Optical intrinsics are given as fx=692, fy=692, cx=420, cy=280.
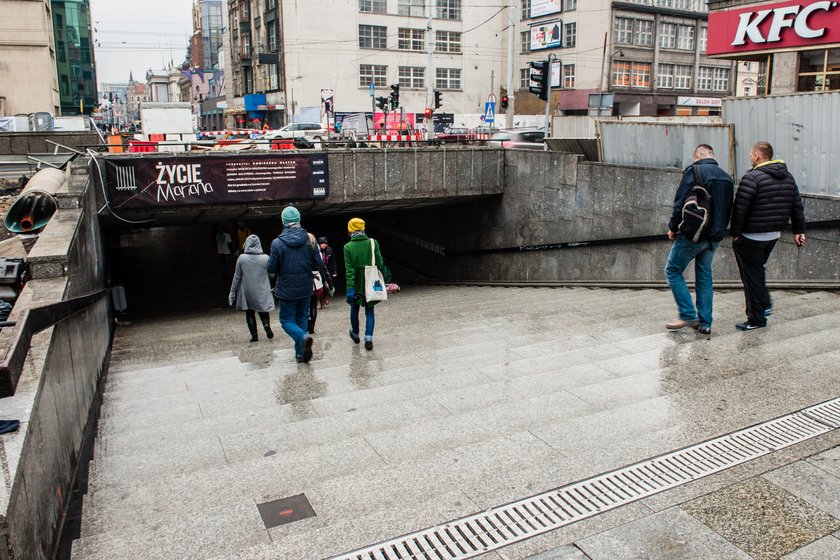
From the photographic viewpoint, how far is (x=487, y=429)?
4574 mm

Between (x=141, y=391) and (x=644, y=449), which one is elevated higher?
(x=644, y=449)

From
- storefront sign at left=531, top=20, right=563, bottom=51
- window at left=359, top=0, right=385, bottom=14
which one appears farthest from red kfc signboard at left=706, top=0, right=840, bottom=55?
window at left=359, top=0, right=385, bottom=14

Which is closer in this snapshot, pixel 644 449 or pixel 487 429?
pixel 644 449

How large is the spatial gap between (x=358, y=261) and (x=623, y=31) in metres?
46.7

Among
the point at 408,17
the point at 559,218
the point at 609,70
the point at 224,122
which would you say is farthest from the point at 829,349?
the point at 224,122

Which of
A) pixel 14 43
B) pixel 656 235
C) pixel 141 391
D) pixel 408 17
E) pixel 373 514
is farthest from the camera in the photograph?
pixel 408 17

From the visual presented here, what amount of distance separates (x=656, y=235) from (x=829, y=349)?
5.90m

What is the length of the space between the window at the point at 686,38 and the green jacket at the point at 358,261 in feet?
166

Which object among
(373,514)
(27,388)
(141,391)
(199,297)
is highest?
(27,388)

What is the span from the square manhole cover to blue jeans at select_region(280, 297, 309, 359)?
10.8 ft

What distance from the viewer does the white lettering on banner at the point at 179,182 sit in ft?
46.9

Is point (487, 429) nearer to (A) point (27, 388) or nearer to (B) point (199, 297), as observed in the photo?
(A) point (27, 388)

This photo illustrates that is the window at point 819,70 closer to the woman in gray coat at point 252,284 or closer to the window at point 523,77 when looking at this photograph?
the woman in gray coat at point 252,284

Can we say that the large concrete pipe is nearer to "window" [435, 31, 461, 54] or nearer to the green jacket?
the green jacket
